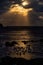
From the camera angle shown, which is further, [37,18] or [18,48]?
[37,18]

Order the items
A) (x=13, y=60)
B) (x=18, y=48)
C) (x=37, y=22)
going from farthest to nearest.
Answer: (x=37, y=22)
(x=18, y=48)
(x=13, y=60)

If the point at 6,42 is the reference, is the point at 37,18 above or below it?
above

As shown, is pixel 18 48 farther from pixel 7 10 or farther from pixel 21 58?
pixel 7 10

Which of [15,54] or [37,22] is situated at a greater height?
[37,22]

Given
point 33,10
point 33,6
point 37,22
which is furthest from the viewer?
point 33,6

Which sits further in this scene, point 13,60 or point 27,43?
point 27,43

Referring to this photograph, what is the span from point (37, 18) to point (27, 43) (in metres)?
4.20

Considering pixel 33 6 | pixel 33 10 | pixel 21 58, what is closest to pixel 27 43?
pixel 21 58

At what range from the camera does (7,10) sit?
14586 mm

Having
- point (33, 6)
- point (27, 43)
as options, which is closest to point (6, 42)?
point (27, 43)

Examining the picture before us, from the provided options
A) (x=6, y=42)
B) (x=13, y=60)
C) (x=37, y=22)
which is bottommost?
(x=13, y=60)

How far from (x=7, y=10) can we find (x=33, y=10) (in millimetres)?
1427

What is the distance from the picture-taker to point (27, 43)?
867cm

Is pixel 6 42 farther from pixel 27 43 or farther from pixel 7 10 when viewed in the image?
pixel 7 10
